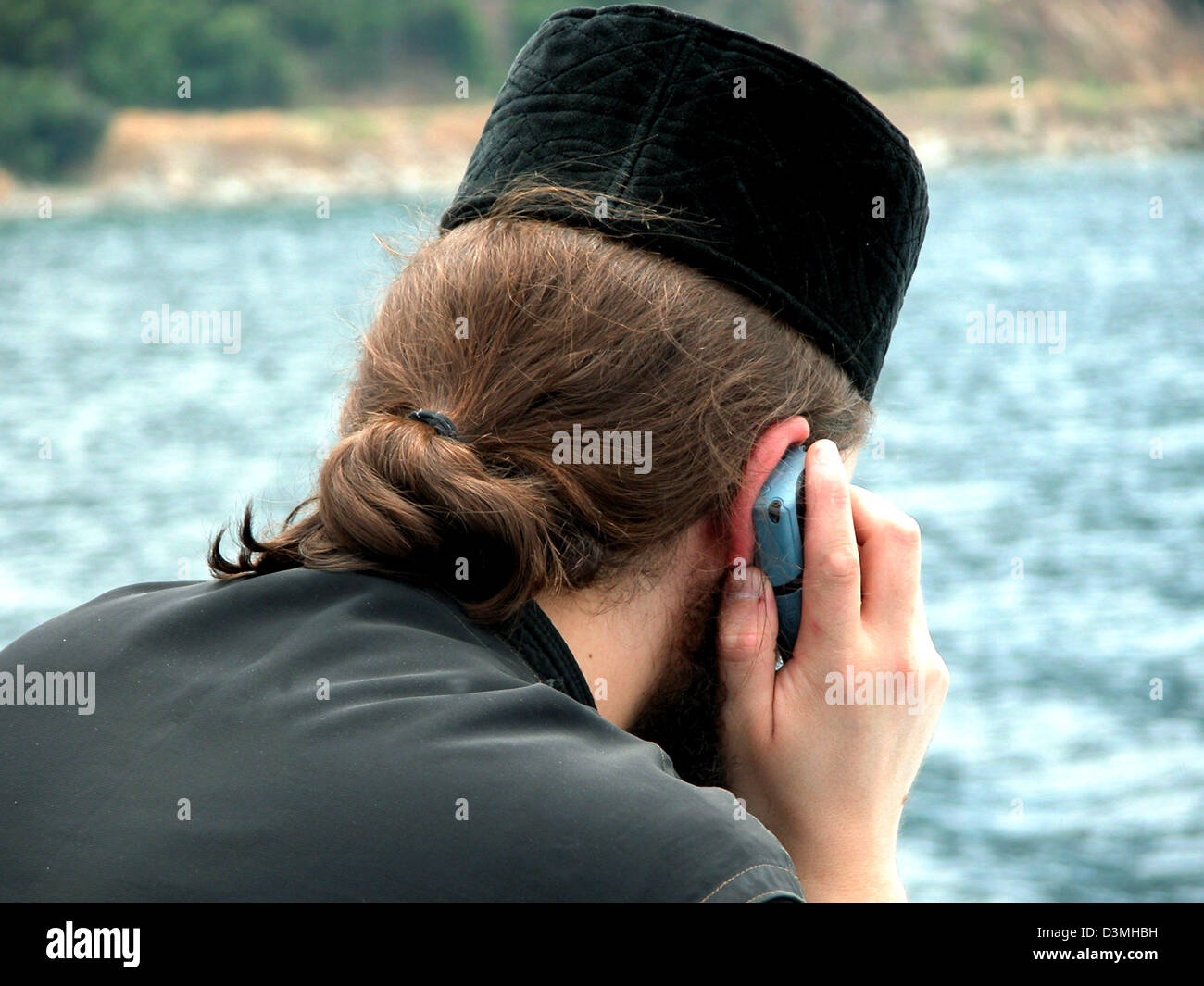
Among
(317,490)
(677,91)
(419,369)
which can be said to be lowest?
(317,490)

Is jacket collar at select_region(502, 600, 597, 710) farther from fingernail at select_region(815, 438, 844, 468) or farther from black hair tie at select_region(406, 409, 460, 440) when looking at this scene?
fingernail at select_region(815, 438, 844, 468)

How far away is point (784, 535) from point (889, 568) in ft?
0.42

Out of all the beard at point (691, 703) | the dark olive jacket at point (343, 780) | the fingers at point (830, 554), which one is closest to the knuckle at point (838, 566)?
the fingers at point (830, 554)

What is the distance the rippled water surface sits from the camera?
25.6ft

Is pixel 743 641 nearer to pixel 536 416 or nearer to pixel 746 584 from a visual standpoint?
pixel 746 584

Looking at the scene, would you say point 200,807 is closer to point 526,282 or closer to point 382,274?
point 526,282

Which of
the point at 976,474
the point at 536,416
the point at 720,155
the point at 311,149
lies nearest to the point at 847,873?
the point at 536,416

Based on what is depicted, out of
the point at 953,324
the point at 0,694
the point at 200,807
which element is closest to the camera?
the point at 200,807

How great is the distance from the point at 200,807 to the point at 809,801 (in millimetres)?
621

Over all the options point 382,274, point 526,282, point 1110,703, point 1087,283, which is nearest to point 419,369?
point 526,282

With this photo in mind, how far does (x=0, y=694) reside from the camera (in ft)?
3.85

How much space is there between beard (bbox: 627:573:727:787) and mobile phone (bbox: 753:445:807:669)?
0.06 metres

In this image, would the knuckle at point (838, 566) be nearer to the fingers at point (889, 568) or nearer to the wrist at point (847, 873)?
the fingers at point (889, 568)

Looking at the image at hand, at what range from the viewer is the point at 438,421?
126 centimetres
